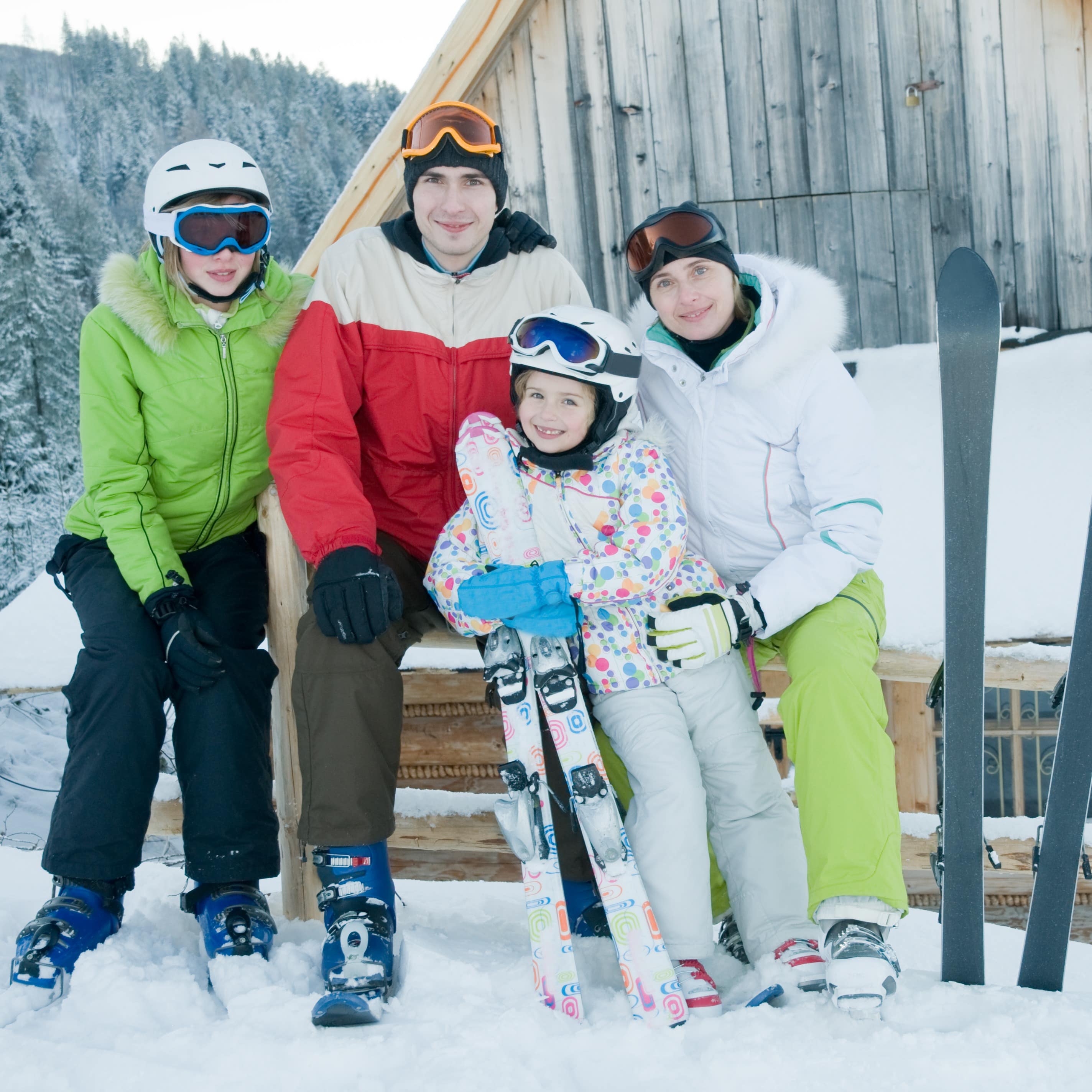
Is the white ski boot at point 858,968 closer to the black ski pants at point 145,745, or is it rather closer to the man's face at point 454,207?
the black ski pants at point 145,745

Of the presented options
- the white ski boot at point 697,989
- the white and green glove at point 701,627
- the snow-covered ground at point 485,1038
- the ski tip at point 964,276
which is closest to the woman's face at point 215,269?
the white and green glove at point 701,627

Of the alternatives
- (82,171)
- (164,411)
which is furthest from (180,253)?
(82,171)

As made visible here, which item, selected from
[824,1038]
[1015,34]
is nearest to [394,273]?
[824,1038]

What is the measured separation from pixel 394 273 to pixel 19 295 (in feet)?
77.8

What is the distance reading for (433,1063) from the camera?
1965mm

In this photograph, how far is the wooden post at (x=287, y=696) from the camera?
2.77 meters

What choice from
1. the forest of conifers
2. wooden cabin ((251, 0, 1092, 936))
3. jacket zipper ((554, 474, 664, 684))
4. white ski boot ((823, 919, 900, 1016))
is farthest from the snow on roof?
the forest of conifers

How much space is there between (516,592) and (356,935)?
0.83 meters

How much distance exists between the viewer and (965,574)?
2213 mm

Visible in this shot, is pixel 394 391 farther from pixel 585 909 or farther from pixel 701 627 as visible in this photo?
pixel 585 909

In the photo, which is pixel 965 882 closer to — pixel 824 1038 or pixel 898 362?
pixel 824 1038

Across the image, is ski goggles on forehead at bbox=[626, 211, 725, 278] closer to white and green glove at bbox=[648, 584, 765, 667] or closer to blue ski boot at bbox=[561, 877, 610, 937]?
white and green glove at bbox=[648, 584, 765, 667]

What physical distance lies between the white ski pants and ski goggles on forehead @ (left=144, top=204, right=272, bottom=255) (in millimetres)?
1484

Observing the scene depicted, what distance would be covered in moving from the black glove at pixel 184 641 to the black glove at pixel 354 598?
0.96 feet
